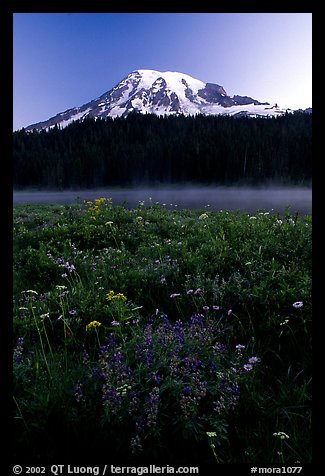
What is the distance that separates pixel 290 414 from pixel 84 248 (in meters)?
4.75

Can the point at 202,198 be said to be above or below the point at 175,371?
above

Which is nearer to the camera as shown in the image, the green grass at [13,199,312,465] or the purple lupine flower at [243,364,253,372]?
the green grass at [13,199,312,465]

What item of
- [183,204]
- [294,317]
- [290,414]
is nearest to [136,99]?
[294,317]

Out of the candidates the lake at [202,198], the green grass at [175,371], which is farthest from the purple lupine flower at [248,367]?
the lake at [202,198]

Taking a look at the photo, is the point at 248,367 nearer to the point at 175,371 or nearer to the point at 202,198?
the point at 175,371

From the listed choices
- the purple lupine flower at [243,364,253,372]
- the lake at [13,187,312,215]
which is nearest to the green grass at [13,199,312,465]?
the purple lupine flower at [243,364,253,372]

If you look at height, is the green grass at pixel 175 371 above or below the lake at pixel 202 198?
below

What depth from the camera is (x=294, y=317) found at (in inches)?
96.4

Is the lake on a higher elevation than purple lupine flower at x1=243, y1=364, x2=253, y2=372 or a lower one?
higher

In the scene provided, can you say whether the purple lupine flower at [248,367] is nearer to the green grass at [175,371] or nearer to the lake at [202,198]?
the green grass at [175,371]

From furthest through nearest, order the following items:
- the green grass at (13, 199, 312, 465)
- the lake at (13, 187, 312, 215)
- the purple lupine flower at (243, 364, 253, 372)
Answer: the lake at (13, 187, 312, 215)
the purple lupine flower at (243, 364, 253, 372)
the green grass at (13, 199, 312, 465)

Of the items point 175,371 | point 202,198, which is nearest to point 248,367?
point 175,371

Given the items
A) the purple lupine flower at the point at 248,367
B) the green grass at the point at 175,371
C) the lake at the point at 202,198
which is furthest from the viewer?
the lake at the point at 202,198

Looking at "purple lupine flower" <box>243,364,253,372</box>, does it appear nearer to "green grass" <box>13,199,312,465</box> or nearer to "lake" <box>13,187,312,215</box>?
"green grass" <box>13,199,312,465</box>
